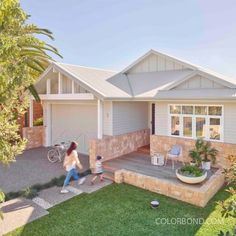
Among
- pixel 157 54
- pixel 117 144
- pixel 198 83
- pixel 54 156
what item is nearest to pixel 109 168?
pixel 117 144

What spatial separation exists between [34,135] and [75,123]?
148 inches

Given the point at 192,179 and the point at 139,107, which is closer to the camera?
the point at 192,179

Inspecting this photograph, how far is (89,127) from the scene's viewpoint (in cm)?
1576

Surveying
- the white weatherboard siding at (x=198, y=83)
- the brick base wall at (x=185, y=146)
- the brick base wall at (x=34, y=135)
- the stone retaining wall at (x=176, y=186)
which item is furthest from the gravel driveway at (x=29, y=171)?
the white weatherboard siding at (x=198, y=83)

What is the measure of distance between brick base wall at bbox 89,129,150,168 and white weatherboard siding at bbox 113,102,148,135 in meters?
0.38

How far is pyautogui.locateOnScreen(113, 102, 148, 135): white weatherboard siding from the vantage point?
47.1 feet

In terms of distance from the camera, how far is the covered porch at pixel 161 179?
902 cm

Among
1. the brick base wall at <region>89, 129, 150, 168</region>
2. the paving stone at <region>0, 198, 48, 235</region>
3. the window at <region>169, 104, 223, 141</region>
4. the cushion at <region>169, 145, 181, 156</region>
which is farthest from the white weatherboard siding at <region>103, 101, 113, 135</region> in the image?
the paving stone at <region>0, 198, 48, 235</region>

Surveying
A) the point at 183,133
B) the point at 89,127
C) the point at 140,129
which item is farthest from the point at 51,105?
the point at 183,133

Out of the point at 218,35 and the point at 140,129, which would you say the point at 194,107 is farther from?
the point at 218,35

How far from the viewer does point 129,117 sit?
50.6ft

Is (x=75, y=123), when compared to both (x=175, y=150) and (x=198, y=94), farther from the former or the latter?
(x=198, y=94)

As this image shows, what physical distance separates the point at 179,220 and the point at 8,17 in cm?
771

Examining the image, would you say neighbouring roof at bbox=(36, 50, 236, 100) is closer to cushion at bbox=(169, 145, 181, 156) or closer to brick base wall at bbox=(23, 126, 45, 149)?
cushion at bbox=(169, 145, 181, 156)
